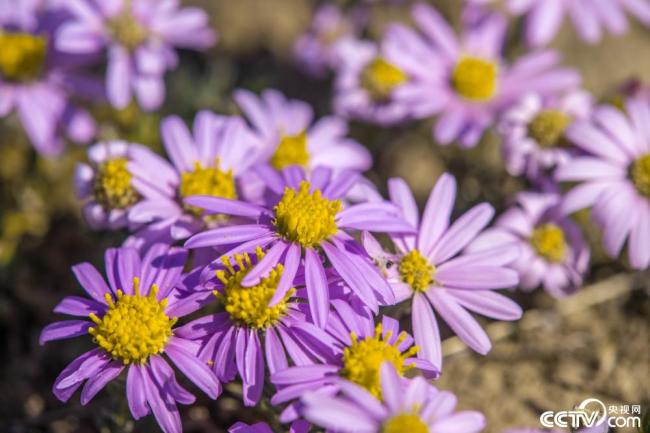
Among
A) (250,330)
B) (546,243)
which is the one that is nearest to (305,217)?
(250,330)

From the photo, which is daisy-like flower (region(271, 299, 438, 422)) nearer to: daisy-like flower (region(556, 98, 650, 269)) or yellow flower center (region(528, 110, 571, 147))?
daisy-like flower (region(556, 98, 650, 269))

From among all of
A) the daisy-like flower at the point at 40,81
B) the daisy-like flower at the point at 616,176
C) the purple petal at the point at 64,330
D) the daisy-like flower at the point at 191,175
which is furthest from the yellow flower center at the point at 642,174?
the daisy-like flower at the point at 40,81

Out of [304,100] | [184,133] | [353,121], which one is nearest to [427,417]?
[184,133]

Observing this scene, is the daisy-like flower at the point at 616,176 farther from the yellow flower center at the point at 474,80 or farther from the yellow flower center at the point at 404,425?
the yellow flower center at the point at 404,425

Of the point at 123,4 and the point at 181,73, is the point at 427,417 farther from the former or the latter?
the point at 181,73

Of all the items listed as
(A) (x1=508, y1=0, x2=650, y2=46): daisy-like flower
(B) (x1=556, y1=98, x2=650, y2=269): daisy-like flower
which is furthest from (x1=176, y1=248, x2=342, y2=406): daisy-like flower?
(A) (x1=508, y1=0, x2=650, y2=46): daisy-like flower

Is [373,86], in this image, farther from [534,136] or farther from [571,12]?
[571,12]
